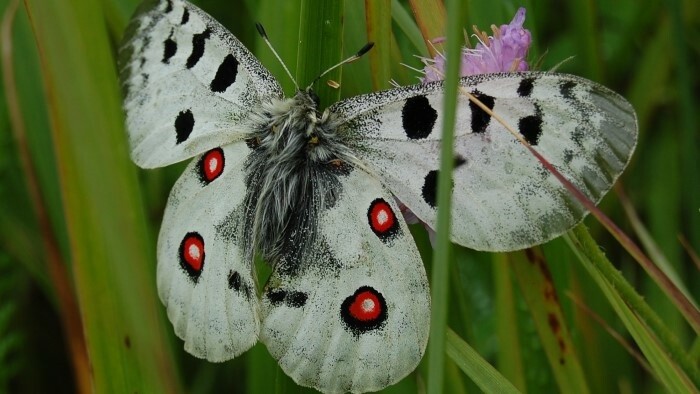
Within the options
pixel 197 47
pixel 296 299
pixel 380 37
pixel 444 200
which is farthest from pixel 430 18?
pixel 444 200

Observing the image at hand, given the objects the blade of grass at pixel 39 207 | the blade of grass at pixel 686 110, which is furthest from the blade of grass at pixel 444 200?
the blade of grass at pixel 686 110

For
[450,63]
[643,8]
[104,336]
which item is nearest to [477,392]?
[104,336]

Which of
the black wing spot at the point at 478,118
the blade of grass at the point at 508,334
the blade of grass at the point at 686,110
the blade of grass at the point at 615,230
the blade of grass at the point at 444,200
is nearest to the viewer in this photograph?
the blade of grass at the point at 444,200

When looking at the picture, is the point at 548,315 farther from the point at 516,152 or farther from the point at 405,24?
the point at 405,24

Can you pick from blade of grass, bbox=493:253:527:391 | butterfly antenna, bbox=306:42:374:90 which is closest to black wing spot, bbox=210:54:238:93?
butterfly antenna, bbox=306:42:374:90

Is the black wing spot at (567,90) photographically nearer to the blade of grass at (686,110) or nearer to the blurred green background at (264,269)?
the blurred green background at (264,269)

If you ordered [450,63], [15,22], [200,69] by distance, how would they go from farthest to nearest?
[15,22] < [200,69] < [450,63]

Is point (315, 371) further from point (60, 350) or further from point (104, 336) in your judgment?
point (60, 350)
